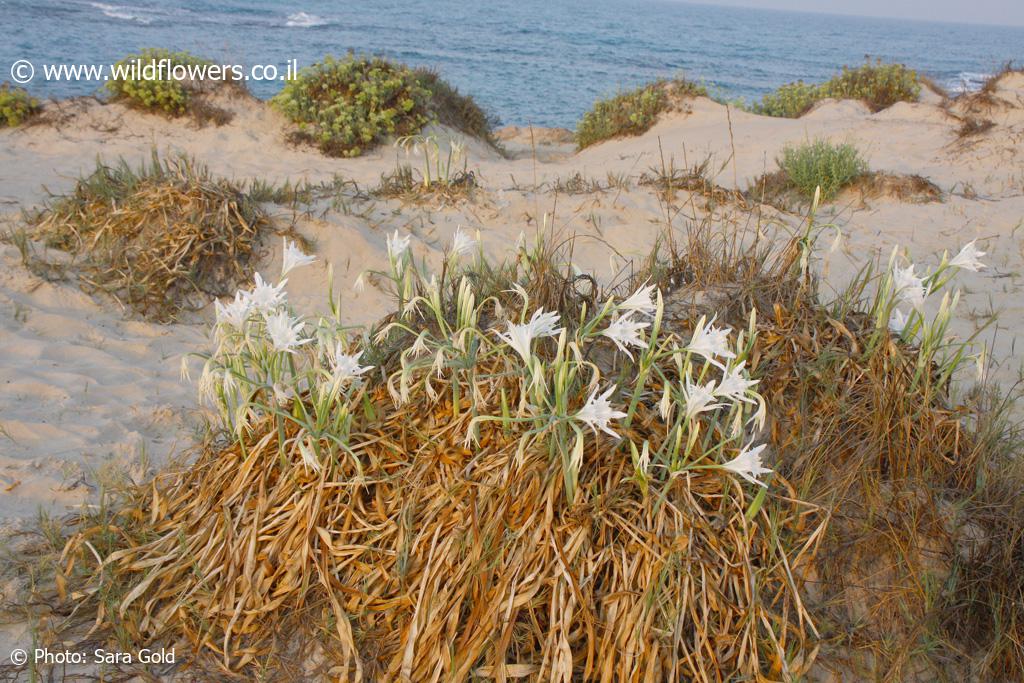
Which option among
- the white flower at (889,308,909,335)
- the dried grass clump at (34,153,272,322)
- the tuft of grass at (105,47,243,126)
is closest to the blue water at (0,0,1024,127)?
the tuft of grass at (105,47,243,126)

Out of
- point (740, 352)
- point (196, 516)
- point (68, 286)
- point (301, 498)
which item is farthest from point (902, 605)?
point (68, 286)

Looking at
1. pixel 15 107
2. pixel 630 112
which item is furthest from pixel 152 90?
pixel 630 112

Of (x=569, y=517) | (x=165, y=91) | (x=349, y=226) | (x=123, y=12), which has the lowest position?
(x=569, y=517)

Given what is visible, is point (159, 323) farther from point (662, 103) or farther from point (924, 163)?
point (662, 103)

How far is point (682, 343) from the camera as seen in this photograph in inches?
99.5

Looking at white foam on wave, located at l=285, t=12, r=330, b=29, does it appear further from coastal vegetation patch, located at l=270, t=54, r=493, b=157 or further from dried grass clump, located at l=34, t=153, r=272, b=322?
dried grass clump, located at l=34, t=153, r=272, b=322

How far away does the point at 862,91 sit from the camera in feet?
42.9

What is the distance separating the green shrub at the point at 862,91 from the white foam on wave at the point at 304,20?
21.5m

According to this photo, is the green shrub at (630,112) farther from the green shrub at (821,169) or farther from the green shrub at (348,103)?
the green shrub at (821,169)

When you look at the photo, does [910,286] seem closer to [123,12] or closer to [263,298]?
[263,298]

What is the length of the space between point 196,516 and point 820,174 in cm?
636

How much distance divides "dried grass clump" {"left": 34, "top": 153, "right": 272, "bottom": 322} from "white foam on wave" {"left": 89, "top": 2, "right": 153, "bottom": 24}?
23374mm

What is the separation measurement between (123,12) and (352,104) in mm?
22146

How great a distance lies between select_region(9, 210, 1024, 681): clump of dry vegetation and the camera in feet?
6.16
